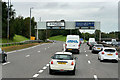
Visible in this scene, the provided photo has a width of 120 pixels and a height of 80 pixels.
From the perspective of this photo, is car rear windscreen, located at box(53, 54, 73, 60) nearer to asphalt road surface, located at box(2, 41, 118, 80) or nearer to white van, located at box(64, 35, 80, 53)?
asphalt road surface, located at box(2, 41, 118, 80)

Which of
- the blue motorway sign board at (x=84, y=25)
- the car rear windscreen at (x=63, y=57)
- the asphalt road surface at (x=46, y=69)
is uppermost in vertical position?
the blue motorway sign board at (x=84, y=25)

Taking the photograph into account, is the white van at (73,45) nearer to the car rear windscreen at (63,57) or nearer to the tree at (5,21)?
the car rear windscreen at (63,57)

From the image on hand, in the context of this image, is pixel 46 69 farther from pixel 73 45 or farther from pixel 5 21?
pixel 5 21

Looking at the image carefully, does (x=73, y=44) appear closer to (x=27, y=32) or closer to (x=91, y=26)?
(x=91, y=26)

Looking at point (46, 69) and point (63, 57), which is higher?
point (63, 57)

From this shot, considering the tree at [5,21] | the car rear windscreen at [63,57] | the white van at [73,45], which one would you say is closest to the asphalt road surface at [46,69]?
the car rear windscreen at [63,57]

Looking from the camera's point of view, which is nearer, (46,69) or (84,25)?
(46,69)

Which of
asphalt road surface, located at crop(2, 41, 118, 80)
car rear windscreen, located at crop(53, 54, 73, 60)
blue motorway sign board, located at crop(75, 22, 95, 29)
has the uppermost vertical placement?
blue motorway sign board, located at crop(75, 22, 95, 29)

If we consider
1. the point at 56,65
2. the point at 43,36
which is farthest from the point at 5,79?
the point at 43,36

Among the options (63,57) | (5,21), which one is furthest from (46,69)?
(5,21)

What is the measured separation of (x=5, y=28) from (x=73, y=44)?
4112 centimetres

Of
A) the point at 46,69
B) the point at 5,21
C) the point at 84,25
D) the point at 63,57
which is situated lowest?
the point at 46,69

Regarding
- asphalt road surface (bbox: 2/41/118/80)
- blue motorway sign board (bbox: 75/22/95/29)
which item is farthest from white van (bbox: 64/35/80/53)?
blue motorway sign board (bbox: 75/22/95/29)

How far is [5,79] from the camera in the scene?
1280cm
